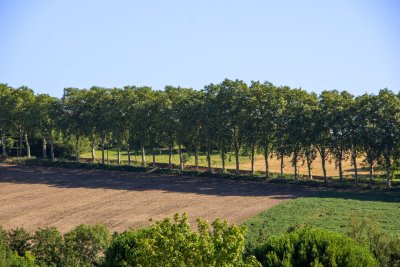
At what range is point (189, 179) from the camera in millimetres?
85188

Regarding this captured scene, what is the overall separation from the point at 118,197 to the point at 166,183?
44.3ft

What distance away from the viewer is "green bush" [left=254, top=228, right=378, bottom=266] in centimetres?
2900

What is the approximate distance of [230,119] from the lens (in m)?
84.0

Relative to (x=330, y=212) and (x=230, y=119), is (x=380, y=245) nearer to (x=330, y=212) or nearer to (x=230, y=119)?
(x=330, y=212)

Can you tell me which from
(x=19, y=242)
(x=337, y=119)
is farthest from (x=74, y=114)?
(x=19, y=242)

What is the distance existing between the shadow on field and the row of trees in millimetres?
5183

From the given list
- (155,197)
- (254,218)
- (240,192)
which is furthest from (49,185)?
(254,218)

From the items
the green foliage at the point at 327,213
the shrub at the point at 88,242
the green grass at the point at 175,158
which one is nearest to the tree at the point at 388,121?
the green foliage at the point at 327,213

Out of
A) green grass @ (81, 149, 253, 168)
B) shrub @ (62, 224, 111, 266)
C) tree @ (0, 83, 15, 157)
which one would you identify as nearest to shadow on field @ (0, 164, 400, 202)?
tree @ (0, 83, 15, 157)

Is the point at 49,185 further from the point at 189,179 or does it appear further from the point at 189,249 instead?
the point at 189,249

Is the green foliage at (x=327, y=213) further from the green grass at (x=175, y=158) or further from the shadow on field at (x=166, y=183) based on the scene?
the green grass at (x=175, y=158)

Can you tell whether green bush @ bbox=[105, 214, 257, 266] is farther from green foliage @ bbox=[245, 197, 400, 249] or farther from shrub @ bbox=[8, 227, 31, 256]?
green foliage @ bbox=[245, 197, 400, 249]

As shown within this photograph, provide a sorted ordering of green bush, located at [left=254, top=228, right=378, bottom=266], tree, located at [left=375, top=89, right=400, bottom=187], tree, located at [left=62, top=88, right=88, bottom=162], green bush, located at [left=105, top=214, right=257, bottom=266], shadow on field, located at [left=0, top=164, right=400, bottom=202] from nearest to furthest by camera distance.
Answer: green bush, located at [left=105, top=214, right=257, bottom=266] < green bush, located at [left=254, top=228, right=378, bottom=266] < shadow on field, located at [left=0, top=164, right=400, bottom=202] < tree, located at [left=375, top=89, right=400, bottom=187] < tree, located at [left=62, top=88, right=88, bottom=162]

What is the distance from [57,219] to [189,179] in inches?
1271
